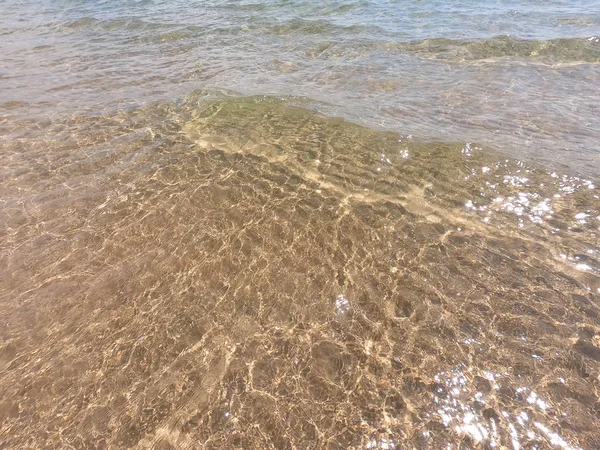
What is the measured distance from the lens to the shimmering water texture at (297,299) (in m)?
3.12

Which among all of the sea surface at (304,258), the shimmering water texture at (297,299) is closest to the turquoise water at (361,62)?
the sea surface at (304,258)

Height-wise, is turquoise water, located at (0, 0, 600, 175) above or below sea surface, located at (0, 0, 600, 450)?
above

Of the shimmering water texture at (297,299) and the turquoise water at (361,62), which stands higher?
the turquoise water at (361,62)

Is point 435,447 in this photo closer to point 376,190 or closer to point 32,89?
point 376,190

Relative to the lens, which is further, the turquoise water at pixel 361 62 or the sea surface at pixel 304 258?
the turquoise water at pixel 361 62

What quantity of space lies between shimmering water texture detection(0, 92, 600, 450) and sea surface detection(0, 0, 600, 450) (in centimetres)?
2

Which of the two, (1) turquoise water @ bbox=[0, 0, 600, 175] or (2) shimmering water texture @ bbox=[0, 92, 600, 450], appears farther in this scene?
(1) turquoise water @ bbox=[0, 0, 600, 175]

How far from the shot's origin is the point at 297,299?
13.5 ft

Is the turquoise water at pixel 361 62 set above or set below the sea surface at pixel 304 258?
above

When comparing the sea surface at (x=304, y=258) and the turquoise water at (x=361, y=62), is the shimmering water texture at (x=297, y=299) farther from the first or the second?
the turquoise water at (x=361, y=62)

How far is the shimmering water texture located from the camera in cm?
312

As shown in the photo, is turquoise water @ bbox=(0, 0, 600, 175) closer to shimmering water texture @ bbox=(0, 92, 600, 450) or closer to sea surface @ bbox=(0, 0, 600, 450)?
sea surface @ bbox=(0, 0, 600, 450)

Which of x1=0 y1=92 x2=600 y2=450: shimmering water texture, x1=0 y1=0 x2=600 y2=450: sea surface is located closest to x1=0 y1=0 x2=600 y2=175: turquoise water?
x1=0 y1=0 x2=600 y2=450: sea surface

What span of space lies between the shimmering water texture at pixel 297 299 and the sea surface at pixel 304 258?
0.08ft
